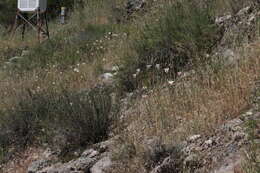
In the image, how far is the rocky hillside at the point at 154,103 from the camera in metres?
3.57

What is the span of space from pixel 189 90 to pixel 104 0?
306 inches

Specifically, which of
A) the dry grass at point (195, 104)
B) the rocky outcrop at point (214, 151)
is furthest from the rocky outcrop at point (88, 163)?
the rocky outcrop at point (214, 151)

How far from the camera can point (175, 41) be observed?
18.7 feet

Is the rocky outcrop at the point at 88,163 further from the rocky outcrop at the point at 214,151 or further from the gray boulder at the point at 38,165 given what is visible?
the rocky outcrop at the point at 214,151

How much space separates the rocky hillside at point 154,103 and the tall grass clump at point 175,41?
0.01 metres

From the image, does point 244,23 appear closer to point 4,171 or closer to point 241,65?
point 241,65

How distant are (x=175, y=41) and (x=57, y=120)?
1.83m

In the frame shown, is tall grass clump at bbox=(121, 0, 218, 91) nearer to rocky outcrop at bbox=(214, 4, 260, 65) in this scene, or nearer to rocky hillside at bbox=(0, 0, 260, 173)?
rocky hillside at bbox=(0, 0, 260, 173)

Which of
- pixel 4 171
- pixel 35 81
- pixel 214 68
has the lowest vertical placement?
pixel 4 171

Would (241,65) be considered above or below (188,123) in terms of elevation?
above

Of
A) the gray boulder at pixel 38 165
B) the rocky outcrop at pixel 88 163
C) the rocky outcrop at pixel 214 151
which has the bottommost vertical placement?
the gray boulder at pixel 38 165

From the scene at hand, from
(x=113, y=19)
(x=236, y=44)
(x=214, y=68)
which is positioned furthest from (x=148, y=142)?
(x=113, y=19)

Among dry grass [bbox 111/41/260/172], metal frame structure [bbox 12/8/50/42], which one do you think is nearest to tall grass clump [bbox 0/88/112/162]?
dry grass [bbox 111/41/260/172]

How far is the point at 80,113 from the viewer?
482 centimetres
